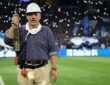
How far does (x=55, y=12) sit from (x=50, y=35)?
36.8 m

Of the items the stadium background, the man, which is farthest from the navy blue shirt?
the stadium background

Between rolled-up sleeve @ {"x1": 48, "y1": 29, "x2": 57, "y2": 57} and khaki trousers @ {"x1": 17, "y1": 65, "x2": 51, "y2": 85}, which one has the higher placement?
rolled-up sleeve @ {"x1": 48, "y1": 29, "x2": 57, "y2": 57}

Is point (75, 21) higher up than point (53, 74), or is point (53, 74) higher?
point (75, 21)

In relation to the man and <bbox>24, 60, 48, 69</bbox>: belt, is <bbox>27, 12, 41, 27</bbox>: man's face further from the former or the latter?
<bbox>24, 60, 48, 69</bbox>: belt

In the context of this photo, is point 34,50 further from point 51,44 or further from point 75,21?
point 75,21

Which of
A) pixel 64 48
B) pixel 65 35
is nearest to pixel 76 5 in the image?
pixel 65 35

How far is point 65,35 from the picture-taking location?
42.2m

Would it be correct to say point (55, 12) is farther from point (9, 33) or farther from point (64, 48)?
point (9, 33)

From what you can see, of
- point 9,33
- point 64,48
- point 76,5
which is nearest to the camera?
point 9,33

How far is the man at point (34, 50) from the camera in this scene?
Result: 22.4 feet

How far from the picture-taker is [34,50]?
6863 mm

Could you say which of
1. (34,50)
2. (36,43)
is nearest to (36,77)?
(34,50)

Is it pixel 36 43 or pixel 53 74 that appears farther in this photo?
pixel 53 74

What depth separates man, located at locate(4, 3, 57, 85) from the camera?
683cm
